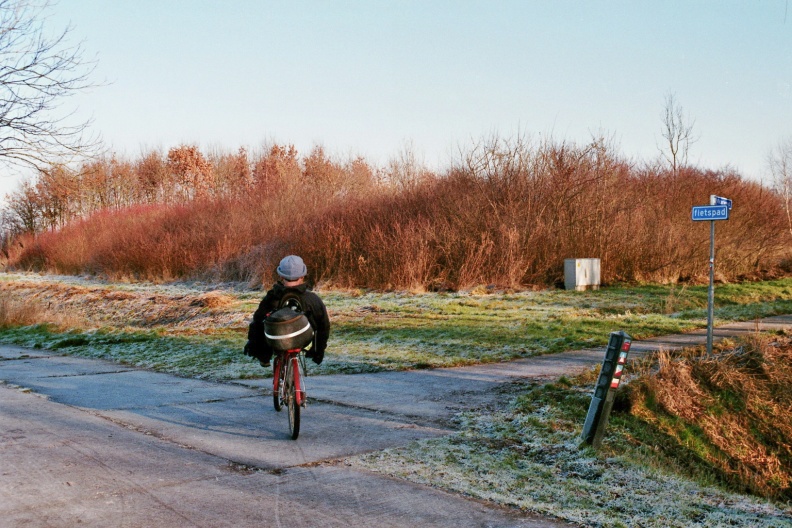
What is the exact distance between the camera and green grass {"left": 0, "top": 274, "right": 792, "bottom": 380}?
1167 centimetres

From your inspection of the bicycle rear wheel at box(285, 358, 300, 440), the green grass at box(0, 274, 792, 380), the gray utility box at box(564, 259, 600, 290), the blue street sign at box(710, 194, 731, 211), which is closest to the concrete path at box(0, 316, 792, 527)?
the bicycle rear wheel at box(285, 358, 300, 440)

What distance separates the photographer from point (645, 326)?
14.8 metres

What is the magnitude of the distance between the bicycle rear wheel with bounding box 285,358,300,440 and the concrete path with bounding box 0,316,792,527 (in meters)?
0.13

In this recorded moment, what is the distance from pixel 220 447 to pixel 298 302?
1371 millimetres

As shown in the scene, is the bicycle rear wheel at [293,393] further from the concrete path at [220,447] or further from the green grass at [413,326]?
the green grass at [413,326]

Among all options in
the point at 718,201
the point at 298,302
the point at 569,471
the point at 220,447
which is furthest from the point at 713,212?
the point at 220,447

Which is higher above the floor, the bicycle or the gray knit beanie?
the gray knit beanie

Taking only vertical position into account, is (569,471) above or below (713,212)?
below

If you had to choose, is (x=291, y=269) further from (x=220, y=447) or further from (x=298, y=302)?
(x=220, y=447)

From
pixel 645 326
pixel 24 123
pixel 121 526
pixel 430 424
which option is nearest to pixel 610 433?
pixel 430 424

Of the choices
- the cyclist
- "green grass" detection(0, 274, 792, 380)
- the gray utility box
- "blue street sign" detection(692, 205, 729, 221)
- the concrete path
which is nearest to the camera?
the concrete path

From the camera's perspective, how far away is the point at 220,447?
6.44m

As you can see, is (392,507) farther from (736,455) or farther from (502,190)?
(502,190)

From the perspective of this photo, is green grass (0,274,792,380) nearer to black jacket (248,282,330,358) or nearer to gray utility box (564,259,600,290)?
gray utility box (564,259,600,290)
